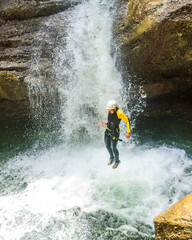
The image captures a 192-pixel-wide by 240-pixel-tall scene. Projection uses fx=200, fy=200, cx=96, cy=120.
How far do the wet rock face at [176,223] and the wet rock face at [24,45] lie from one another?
16.4 feet

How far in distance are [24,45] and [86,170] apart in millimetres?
4479

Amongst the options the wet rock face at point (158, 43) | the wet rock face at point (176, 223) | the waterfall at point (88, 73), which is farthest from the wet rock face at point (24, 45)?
the wet rock face at point (176, 223)

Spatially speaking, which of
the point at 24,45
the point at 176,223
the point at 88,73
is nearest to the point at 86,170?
the point at 88,73

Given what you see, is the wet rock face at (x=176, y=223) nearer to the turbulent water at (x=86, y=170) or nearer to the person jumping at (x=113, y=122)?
the turbulent water at (x=86, y=170)

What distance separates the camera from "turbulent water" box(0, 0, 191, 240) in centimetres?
429

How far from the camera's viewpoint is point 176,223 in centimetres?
272

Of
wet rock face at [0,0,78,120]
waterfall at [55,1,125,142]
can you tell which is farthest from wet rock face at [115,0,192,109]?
wet rock face at [0,0,78,120]

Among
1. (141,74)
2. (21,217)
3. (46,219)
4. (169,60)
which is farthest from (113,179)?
(169,60)

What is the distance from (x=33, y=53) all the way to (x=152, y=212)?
567 cm

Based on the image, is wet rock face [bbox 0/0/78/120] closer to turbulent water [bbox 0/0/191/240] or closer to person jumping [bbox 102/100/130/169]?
turbulent water [bbox 0/0/191/240]

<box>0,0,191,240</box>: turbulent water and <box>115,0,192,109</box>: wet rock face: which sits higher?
<box>115,0,192,109</box>: wet rock face

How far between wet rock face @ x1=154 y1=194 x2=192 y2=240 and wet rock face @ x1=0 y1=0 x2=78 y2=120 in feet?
16.4

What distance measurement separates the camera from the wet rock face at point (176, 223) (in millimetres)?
2617

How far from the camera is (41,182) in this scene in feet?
18.3
